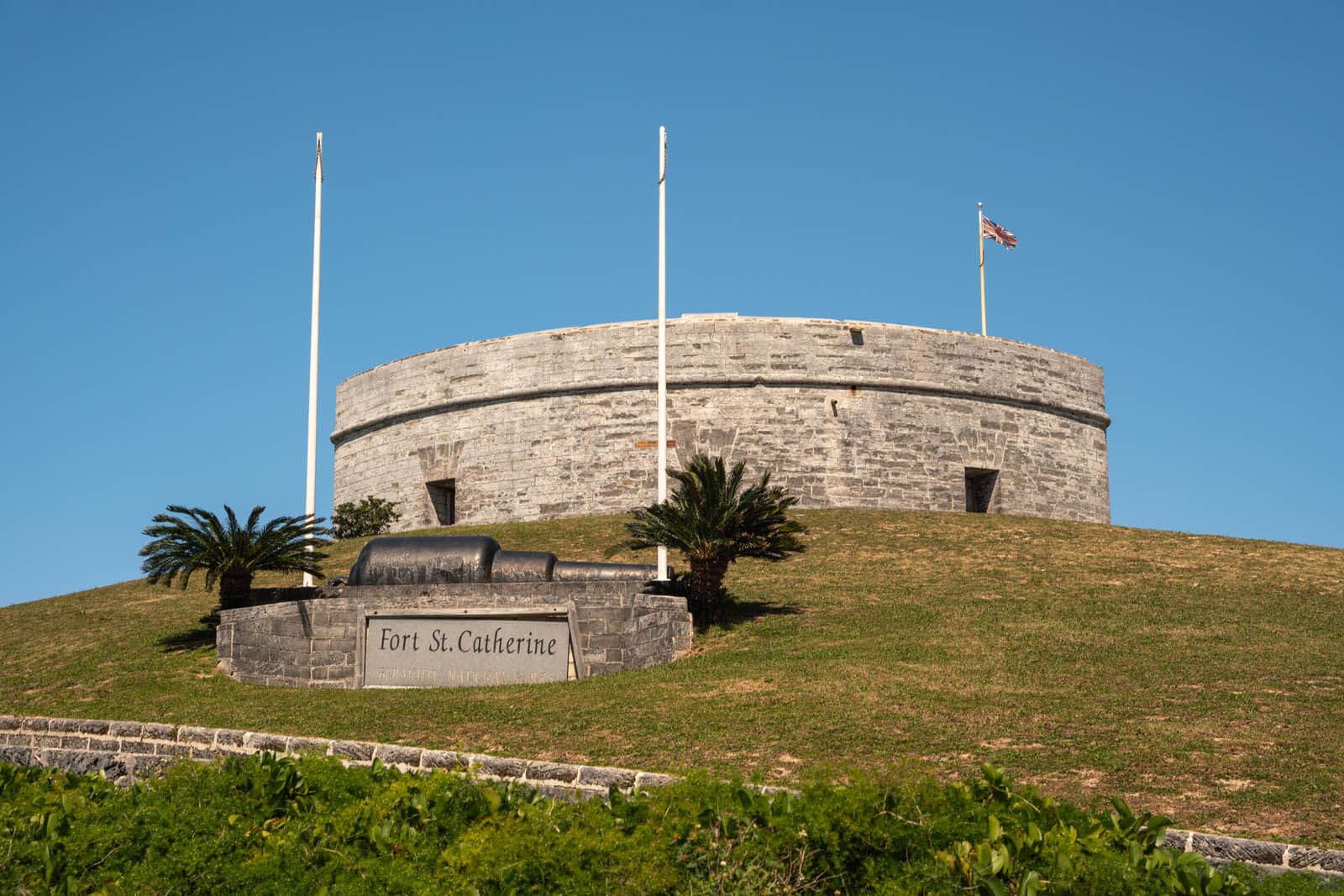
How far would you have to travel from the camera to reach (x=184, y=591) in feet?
63.0

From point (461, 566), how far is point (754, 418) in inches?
468

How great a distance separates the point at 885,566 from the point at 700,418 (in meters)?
8.24

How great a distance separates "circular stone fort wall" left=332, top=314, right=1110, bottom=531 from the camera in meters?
24.5

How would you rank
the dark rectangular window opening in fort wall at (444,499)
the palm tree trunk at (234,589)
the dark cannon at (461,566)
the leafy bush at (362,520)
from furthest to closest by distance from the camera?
the dark rectangular window opening in fort wall at (444,499), the leafy bush at (362,520), the palm tree trunk at (234,589), the dark cannon at (461,566)

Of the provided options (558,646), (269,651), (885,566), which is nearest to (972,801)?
(558,646)

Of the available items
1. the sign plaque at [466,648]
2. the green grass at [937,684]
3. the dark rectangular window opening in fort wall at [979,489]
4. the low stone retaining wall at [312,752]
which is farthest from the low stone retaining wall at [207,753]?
the dark rectangular window opening in fort wall at [979,489]

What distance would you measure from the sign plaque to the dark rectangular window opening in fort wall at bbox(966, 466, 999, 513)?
14289 mm

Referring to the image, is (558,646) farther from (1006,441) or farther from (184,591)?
(1006,441)

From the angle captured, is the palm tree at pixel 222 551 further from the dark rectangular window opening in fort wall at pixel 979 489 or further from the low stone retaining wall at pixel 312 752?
the dark rectangular window opening in fort wall at pixel 979 489

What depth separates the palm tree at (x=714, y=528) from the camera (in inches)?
545

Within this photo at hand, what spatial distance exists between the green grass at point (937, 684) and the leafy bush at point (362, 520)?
6485 mm

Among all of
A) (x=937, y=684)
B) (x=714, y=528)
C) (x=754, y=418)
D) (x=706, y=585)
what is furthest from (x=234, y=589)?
(x=754, y=418)

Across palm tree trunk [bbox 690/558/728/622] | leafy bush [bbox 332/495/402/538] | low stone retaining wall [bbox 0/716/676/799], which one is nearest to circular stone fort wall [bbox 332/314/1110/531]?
leafy bush [bbox 332/495/402/538]

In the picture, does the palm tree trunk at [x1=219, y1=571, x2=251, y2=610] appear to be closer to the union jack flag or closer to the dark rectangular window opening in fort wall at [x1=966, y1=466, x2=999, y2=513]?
the dark rectangular window opening in fort wall at [x1=966, y1=466, x2=999, y2=513]
